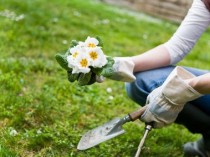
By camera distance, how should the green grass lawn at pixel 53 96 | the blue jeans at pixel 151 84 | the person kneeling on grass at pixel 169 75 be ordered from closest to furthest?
the person kneeling on grass at pixel 169 75
the blue jeans at pixel 151 84
the green grass lawn at pixel 53 96

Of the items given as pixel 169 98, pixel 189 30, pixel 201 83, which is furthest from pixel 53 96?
pixel 201 83

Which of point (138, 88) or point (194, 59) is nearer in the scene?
point (138, 88)

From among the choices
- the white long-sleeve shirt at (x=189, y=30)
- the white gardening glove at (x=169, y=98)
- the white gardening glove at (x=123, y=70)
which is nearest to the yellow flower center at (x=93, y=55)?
the white gardening glove at (x=123, y=70)

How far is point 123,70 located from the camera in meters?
2.63

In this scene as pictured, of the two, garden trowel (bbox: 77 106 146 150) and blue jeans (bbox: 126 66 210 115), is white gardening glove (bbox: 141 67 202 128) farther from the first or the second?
blue jeans (bbox: 126 66 210 115)

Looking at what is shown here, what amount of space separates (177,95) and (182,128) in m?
1.24

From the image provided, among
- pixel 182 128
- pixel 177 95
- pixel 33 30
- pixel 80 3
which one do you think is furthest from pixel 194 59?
pixel 177 95

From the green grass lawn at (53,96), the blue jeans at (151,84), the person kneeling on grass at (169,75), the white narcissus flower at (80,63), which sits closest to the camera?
the white narcissus flower at (80,63)

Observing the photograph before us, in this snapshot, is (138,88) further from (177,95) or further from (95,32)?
(95,32)

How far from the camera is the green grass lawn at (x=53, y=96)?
2.94 meters

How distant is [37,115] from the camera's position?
10.6 feet

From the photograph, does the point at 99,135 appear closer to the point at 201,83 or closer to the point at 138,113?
the point at 138,113

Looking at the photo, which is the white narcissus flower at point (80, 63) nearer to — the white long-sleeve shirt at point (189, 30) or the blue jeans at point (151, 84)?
the blue jeans at point (151, 84)

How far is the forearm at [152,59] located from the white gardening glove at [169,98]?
276 mm
